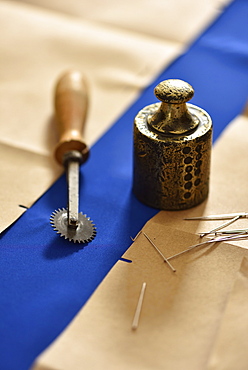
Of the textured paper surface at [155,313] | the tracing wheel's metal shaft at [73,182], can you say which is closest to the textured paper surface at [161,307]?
the textured paper surface at [155,313]

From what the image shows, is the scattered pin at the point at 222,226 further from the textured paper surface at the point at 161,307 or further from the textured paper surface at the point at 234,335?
the textured paper surface at the point at 234,335

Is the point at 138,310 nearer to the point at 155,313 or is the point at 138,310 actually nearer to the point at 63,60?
the point at 155,313

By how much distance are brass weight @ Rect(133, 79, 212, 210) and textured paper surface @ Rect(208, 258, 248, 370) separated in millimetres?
192

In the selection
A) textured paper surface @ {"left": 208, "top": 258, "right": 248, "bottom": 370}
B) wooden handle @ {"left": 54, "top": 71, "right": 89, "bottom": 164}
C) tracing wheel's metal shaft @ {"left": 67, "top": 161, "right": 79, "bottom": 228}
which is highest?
wooden handle @ {"left": 54, "top": 71, "right": 89, "bottom": 164}

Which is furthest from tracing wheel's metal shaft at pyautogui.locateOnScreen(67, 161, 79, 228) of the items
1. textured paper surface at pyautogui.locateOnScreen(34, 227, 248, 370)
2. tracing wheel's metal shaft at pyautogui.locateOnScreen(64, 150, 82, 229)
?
textured paper surface at pyautogui.locateOnScreen(34, 227, 248, 370)

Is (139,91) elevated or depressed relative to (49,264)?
elevated

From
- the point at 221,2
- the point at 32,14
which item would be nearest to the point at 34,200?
the point at 32,14

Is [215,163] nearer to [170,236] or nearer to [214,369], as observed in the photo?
[170,236]

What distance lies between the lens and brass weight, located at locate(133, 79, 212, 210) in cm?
84

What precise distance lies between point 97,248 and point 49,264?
79mm

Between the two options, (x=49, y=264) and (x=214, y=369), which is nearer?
(x=214, y=369)

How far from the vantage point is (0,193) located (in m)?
0.96

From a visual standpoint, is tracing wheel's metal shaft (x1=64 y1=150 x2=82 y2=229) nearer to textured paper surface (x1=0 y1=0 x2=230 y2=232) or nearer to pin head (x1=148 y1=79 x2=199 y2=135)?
textured paper surface (x1=0 y1=0 x2=230 y2=232)

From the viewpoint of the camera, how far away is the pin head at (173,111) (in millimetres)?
834
